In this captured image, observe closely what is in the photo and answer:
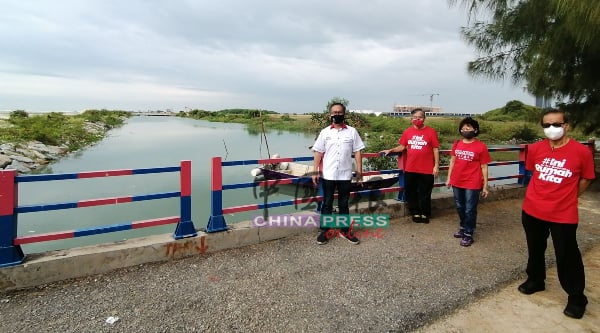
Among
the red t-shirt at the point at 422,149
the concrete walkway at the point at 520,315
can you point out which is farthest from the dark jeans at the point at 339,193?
the concrete walkway at the point at 520,315

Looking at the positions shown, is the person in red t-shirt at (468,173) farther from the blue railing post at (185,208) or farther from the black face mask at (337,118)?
the blue railing post at (185,208)

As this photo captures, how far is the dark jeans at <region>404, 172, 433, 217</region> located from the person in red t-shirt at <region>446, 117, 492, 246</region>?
432 millimetres

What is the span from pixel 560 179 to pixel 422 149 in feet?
5.95

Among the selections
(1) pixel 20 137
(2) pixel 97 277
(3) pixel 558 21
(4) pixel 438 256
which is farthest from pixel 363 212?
(1) pixel 20 137

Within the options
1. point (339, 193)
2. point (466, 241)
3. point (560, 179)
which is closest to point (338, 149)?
point (339, 193)

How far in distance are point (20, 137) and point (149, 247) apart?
2421 centimetres

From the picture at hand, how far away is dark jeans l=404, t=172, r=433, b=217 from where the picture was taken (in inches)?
177

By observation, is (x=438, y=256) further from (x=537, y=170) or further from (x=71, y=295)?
(x=71, y=295)

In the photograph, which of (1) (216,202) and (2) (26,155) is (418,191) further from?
(2) (26,155)

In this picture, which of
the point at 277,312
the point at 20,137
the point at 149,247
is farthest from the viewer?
the point at 20,137

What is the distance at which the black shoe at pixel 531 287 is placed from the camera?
2.91 m

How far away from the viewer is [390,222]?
4.72 meters

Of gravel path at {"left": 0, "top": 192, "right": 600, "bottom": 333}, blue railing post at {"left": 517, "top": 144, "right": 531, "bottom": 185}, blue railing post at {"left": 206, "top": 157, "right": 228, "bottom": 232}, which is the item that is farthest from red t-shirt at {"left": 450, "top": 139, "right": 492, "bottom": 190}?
blue railing post at {"left": 517, "top": 144, "right": 531, "bottom": 185}

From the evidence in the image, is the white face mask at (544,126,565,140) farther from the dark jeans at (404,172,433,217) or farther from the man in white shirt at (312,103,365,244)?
the dark jeans at (404,172,433,217)
